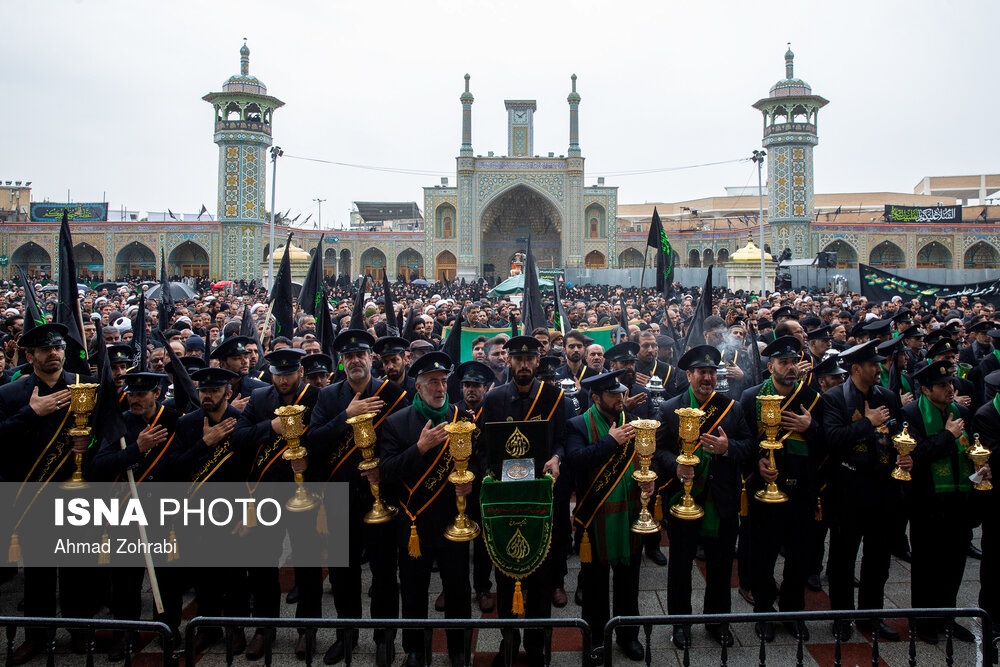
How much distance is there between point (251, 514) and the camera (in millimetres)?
3555

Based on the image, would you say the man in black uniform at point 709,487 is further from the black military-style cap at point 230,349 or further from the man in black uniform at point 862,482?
the black military-style cap at point 230,349

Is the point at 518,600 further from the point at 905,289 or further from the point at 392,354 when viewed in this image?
the point at 905,289

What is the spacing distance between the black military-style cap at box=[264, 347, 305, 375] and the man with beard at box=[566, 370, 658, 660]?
1638mm

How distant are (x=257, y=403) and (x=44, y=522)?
4.54 ft

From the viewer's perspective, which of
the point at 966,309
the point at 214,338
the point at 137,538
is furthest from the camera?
the point at 966,309

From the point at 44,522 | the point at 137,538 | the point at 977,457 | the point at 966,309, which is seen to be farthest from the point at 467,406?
the point at 966,309

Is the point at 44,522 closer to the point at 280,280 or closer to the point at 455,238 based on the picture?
the point at 280,280

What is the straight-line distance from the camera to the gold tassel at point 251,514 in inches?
139

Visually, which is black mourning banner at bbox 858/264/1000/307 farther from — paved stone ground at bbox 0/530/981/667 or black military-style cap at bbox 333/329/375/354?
black military-style cap at bbox 333/329/375/354

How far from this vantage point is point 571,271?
33125 mm

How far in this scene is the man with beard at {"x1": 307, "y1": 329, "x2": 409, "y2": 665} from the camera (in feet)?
11.3

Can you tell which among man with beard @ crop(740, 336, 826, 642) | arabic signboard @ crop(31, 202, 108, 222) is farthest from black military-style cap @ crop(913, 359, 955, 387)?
arabic signboard @ crop(31, 202, 108, 222)

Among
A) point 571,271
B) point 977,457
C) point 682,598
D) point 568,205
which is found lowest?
point 682,598

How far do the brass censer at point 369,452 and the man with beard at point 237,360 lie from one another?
1.35m
